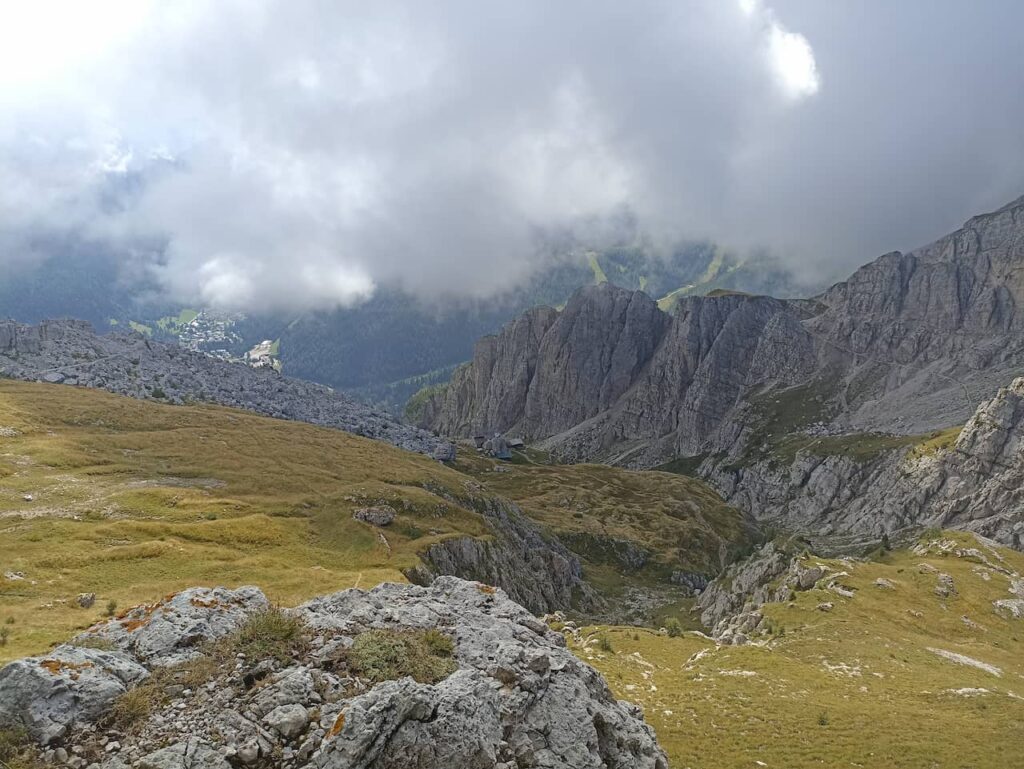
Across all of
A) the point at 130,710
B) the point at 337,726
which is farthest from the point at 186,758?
the point at 337,726

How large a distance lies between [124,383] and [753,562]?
528 ft

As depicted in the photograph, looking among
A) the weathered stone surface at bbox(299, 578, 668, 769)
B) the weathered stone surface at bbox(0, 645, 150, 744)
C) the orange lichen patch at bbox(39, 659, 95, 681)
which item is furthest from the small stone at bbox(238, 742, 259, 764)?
the orange lichen patch at bbox(39, 659, 95, 681)

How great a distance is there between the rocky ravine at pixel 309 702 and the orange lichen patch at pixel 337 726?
29mm

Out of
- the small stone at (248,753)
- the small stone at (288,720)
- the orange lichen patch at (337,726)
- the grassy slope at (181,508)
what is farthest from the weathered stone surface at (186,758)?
the grassy slope at (181,508)

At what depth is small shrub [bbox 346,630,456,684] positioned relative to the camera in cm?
1806

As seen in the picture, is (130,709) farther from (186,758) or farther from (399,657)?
(399,657)

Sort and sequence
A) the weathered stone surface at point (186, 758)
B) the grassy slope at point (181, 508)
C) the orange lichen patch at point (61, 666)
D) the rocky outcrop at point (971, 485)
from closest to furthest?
1. the weathered stone surface at point (186, 758)
2. the orange lichen patch at point (61, 666)
3. the grassy slope at point (181, 508)
4. the rocky outcrop at point (971, 485)

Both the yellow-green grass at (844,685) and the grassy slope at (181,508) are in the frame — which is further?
the grassy slope at (181,508)

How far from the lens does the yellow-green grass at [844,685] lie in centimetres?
3091

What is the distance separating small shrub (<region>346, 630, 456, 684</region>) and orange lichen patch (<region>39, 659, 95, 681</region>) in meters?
7.04

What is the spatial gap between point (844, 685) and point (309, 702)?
4042 centimetres

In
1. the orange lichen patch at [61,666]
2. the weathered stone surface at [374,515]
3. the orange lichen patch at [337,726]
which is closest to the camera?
the orange lichen patch at [337,726]

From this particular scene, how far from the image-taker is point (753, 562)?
305 ft

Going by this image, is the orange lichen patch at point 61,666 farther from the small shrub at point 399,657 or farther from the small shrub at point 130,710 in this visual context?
the small shrub at point 399,657
